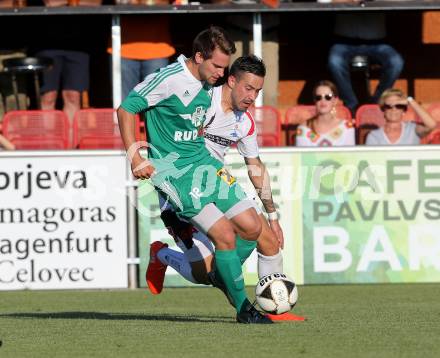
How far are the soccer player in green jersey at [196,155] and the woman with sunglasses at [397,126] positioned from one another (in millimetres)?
5279

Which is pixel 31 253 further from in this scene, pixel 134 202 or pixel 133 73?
pixel 133 73

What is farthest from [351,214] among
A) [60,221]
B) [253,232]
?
[253,232]

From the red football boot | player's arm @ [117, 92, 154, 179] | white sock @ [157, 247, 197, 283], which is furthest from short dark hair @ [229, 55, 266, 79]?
the red football boot

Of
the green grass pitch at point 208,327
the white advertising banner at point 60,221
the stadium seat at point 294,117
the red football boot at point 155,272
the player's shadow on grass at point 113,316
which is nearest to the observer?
the green grass pitch at point 208,327

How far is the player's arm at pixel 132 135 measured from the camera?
26.5 ft

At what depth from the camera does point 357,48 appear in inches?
592

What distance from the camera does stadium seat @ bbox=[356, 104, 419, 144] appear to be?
14.1 m

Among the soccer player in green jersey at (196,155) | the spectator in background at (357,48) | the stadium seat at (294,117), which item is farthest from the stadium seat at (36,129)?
the soccer player in green jersey at (196,155)

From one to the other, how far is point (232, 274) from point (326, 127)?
5603mm

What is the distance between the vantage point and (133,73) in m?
14.7

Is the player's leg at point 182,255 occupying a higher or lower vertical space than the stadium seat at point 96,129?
lower

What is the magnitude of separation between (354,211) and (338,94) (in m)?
2.29

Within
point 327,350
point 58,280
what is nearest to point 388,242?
point 58,280

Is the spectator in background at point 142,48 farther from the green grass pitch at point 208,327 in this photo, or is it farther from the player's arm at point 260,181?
the player's arm at point 260,181
